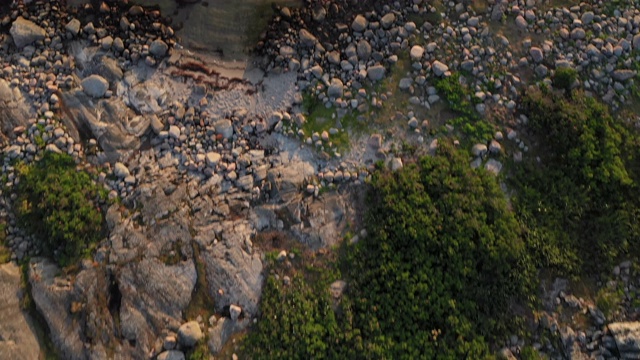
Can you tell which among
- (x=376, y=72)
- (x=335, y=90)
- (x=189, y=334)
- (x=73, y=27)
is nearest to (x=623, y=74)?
(x=376, y=72)

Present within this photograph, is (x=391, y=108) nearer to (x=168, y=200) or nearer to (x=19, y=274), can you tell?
(x=168, y=200)

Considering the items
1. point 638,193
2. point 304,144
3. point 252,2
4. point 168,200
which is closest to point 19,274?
point 168,200

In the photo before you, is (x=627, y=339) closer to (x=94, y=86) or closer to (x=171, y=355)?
(x=171, y=355)

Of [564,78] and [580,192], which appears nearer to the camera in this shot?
[580,192]

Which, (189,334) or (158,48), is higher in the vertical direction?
(158,48)

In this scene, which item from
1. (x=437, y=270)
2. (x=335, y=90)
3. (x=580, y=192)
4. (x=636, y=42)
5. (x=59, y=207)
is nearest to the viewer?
(x=437, y=270)
